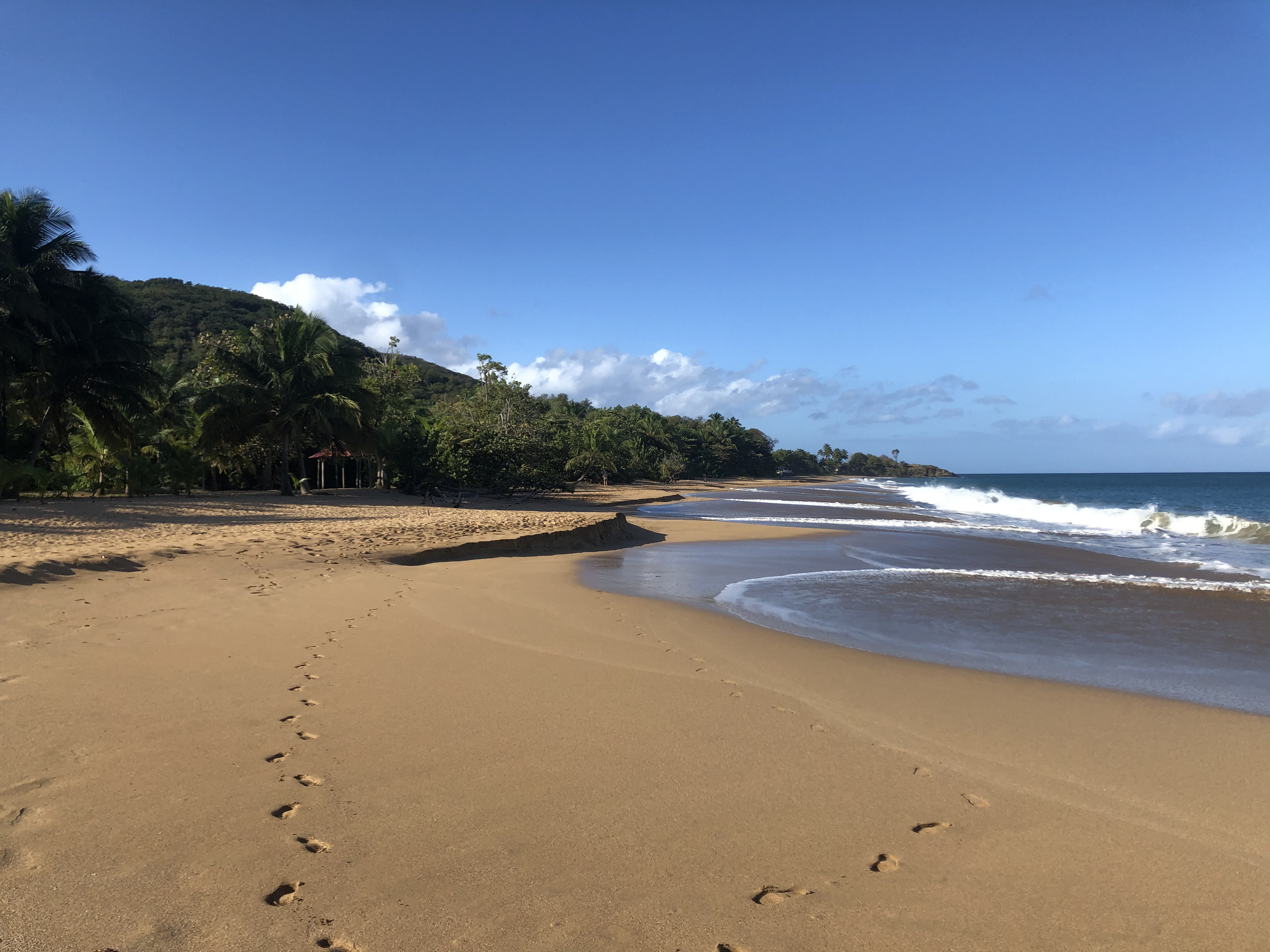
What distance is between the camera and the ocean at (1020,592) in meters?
6.38

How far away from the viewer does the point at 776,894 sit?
8.54 ft

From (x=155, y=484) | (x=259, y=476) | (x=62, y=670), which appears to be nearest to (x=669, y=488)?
(x=259, y=476)

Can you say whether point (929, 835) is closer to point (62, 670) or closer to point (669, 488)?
point (62, 670)

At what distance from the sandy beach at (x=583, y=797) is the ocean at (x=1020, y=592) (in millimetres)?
955

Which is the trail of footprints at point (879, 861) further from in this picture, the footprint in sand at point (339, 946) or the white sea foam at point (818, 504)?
the white sea foam at point (818, 504)

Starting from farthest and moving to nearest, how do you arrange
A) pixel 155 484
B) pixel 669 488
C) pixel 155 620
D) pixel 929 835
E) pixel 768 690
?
pixel 669 488, pixel 155 484, pixel 155 620, pixel 768 690, pixel 929 835

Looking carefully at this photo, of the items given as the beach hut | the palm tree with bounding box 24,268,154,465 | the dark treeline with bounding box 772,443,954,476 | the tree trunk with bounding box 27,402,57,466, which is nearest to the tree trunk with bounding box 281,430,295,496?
the beach hut

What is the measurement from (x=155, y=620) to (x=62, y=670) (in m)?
1.65

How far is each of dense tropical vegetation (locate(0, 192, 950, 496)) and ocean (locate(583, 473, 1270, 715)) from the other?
39.5 ft

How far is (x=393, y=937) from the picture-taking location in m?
2.29

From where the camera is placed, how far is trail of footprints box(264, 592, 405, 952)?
2.26m

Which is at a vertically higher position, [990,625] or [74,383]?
[74,383]

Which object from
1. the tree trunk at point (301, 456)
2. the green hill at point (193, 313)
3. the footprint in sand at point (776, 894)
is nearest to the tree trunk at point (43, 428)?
the tree trunk at point (301, 456)

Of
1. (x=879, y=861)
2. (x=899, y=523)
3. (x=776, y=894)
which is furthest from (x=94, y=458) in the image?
(x=899, y=523)
